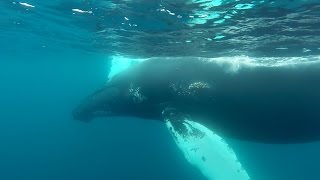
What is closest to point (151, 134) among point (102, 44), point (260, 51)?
point (102, 44)

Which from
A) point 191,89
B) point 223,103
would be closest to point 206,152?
point 223,103

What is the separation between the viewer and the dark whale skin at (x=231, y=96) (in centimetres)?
930

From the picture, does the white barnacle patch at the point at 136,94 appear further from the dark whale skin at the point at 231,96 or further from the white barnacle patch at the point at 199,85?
the white barnacle patch at the point at 199,85

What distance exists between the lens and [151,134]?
31812mm

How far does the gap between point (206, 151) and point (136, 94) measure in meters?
3.16

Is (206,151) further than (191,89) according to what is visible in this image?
No

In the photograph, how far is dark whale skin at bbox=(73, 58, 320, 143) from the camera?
930 centimetres

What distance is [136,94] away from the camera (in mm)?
12023

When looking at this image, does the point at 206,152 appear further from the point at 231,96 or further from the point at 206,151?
the point at 231,96

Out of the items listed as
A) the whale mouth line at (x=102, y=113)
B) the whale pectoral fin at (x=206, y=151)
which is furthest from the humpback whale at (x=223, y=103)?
the whale mouth line at (x=102, y=113)

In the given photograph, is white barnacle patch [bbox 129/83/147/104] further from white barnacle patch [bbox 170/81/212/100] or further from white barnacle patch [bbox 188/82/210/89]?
white barnacle patch [bbox 188/82/210/89]

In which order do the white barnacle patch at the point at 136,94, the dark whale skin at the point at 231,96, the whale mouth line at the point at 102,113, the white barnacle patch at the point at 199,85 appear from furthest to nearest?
the whale mouth line at the point at 102,113
the white barnacle patch at the point at 136,94
the white barnacle patch at the point at 199,85
the dark whale skin at the point at 231,96

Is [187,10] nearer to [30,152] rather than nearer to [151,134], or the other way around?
[151,134]

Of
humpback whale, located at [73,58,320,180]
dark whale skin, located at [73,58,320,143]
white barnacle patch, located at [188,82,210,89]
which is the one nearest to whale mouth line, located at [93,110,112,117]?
dark whale skin, located at [73,58,320,143]
